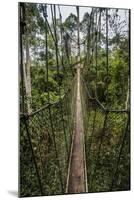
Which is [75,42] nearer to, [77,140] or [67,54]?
[67,54]

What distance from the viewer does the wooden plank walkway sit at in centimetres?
286

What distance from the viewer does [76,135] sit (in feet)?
9.45

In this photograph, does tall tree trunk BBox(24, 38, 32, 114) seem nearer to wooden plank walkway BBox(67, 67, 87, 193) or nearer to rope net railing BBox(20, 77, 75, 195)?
rope net railing BBox(20, 77, 75, 195)

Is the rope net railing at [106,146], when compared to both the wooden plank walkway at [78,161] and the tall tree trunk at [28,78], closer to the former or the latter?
the wooden plank walkway at [78,161]

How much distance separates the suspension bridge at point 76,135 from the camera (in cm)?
278

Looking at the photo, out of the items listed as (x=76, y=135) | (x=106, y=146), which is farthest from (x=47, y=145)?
(x=106, y=146)

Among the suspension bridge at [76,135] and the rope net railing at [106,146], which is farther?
the rope net railing at [106,146]

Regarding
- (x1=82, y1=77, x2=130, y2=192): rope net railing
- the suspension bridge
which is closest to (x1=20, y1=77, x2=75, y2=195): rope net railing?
the suspension bridge

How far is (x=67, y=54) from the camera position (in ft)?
9.30

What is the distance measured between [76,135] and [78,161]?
152 millimetres

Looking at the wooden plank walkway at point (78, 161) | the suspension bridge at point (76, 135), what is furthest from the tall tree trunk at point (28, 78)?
the wooden plank walkway at point (78, 161)

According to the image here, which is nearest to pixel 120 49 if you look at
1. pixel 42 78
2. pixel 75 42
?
pixel 75 42

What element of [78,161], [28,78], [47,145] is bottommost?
[78,161]

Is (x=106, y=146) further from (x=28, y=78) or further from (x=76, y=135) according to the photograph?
(x=28, y=78)
